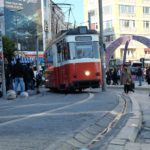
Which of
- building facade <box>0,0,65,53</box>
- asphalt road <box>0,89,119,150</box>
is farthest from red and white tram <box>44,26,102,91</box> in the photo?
building facade <box>0,0,65,53</box>

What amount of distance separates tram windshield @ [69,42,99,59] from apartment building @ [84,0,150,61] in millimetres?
83893

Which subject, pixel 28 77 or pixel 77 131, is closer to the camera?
pixel 77 131

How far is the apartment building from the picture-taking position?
115 metres

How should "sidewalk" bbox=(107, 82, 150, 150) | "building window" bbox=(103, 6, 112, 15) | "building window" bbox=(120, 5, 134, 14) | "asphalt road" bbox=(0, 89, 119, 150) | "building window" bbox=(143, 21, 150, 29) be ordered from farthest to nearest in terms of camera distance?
"building window" bbox=(143, 21, 150, 29) < "building window" bbox=(120, 5, 134, 14) < "building window" bbox=(103, 6, 112, 15) < "sidewalk" bbox=(107, 82, 150, 150) < "asphalt road" bbox=(0, 89, 119, 150)

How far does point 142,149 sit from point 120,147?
1.23 feet

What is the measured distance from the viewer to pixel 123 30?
116938mm

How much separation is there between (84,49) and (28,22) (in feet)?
219

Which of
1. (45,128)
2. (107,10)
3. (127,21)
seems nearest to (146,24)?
(127,21)

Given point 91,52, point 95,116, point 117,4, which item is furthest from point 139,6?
point 95,116

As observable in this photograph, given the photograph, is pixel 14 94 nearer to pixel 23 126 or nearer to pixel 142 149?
pixel 23 126

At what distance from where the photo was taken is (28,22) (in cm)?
9469

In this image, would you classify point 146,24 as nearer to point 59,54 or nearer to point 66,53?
point 59,54

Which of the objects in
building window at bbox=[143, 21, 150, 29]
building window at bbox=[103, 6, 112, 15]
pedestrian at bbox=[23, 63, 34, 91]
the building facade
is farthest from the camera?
building window at bbox=[143, 21, 150, 29]

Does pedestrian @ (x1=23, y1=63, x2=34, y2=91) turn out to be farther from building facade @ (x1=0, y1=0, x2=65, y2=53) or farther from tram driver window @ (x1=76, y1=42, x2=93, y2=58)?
building facade @ (x1=0, y1=0, x2=65, y2=53)
